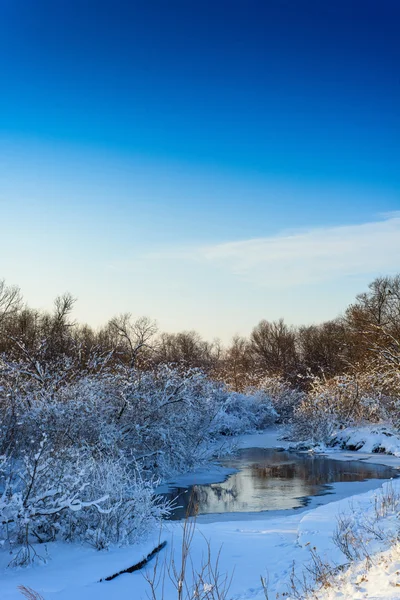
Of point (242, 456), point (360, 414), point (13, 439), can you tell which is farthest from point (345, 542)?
point (360, 414)

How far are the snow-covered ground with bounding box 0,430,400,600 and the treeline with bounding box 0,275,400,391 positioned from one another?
30.1 ft

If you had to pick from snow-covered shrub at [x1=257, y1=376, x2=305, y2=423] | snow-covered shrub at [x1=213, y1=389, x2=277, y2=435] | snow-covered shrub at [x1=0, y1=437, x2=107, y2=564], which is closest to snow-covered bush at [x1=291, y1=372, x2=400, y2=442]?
snow-covered shrub at [x1=213, y1=389, x2=277, y2=435]

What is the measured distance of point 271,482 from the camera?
58.8 ft

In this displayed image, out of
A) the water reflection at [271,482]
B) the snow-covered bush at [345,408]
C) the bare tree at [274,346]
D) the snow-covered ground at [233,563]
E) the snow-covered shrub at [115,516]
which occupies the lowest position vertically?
the water reflection at [271,482]

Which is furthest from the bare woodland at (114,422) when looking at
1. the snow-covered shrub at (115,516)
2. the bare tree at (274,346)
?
the bare tree at (274,346)

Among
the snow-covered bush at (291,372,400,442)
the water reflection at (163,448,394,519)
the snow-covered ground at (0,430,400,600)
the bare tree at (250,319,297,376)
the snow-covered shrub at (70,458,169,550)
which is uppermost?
the bare tree at (250,319,297,376)

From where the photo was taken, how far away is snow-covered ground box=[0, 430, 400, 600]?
268 inches

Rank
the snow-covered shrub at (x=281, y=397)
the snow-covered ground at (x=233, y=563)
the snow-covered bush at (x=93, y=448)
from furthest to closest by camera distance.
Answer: the snow-covered shrub at (x=281, y=397) → the snow-covered bush at (x=93, y=448) → the snow-covered ground at (x=233, y=563)

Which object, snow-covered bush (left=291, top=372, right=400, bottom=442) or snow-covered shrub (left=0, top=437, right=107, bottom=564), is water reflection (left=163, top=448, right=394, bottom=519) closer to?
snow-covered bush (left=291, top=372, right=400, bottom=442)

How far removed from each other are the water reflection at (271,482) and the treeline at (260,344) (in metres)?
4.73

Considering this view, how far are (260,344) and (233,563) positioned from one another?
63.1m

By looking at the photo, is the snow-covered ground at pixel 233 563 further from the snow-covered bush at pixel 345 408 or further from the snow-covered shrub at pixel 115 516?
the snow-covered bush at pixel 345 408

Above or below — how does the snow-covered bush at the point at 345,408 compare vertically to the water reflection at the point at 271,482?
above

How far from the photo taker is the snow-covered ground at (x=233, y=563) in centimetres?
682
